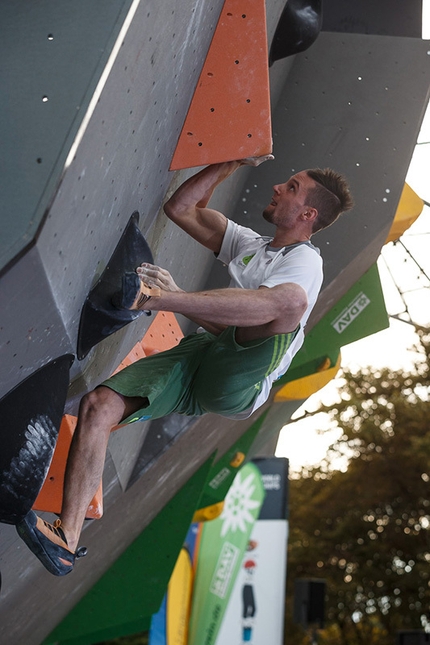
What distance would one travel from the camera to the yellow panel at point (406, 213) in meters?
6.68

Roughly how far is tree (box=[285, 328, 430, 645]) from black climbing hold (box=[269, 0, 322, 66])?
15.2m

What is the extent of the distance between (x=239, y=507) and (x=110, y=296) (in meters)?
10.7

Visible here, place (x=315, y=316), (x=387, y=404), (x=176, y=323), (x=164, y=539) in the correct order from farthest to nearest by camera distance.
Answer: (x=387, y=404)
(x=164, y=539)
(x=315, y=316)
(x=176, y=323)

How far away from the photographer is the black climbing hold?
5078mm

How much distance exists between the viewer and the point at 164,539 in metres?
8.53

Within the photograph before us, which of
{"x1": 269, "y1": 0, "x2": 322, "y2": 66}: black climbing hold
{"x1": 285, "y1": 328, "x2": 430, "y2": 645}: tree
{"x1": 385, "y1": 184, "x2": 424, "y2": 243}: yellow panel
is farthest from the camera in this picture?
{"x1": 285, "y1": 328, "x2": 430, "y2": 645}: tree

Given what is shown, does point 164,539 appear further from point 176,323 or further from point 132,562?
point 176,323

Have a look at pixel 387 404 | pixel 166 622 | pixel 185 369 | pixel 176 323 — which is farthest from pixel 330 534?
pixel 185 369

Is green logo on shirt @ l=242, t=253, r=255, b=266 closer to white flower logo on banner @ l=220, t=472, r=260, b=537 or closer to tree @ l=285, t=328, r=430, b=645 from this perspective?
white flower logo on banner @ l=220, t=472, r=260, b=537

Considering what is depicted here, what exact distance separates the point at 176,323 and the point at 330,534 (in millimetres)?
17858

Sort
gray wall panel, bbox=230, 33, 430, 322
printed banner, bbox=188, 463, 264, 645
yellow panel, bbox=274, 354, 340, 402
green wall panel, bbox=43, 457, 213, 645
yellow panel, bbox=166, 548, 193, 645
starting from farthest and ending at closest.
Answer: printed banner, bbox=188, 463, 264, 645 → yellow panel, bbox=166, 548, 193, 645 → yellow panel, bbox=274, 354, 340, 402 → green wall panel, bbox=43, 457, 213, 645 → gray wall panel, bbox=230, 33, 430, 322

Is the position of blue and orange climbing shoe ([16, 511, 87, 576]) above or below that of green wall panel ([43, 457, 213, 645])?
above

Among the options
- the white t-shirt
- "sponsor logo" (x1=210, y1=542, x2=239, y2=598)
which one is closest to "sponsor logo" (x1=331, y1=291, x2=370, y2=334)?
the white t-shirt

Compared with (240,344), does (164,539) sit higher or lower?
lower
